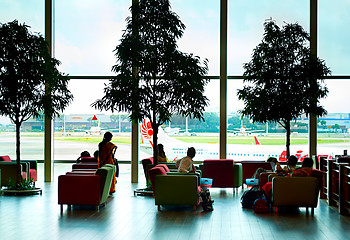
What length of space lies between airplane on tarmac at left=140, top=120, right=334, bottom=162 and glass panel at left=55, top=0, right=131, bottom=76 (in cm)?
213

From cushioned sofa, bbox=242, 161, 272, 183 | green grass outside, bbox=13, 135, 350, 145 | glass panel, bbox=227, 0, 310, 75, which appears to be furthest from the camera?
glass panel, bbox=227, 0, 310, 75

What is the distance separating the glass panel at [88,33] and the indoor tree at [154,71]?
2.80 meters

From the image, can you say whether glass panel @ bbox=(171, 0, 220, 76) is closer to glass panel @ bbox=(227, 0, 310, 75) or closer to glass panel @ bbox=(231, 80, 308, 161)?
glass panel @ bbox=(227, 0, 310, 75)

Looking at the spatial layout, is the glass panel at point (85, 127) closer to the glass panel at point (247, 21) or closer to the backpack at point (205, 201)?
the glass panel at point (247, 21)

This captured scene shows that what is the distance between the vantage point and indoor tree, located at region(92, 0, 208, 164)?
10.3 metres

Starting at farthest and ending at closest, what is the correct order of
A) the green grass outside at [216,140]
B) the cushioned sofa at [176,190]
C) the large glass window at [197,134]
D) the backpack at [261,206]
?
the large glass window at [197,134], the green grass outside at [216,140], the cushioned sofa at [176,190], the backpack at [261,206]

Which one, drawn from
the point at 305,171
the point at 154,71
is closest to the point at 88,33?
the point at 154,71

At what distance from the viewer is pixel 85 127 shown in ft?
43.8

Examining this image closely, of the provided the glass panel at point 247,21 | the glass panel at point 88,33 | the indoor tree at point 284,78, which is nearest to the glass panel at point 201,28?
the glass panel at point 247,21

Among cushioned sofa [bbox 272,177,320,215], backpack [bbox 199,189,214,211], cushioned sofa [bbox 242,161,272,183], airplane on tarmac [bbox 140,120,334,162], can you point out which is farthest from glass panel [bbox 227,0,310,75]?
cushioned sofa [bbox 272,177,320,215]

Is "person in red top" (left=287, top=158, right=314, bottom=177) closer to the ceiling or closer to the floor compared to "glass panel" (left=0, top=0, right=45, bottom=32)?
closer to the floor

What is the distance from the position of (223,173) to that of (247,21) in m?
4.29

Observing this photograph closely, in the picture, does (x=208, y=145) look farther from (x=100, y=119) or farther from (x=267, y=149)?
(x=100, y=119)

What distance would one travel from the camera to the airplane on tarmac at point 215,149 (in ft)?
42.0
